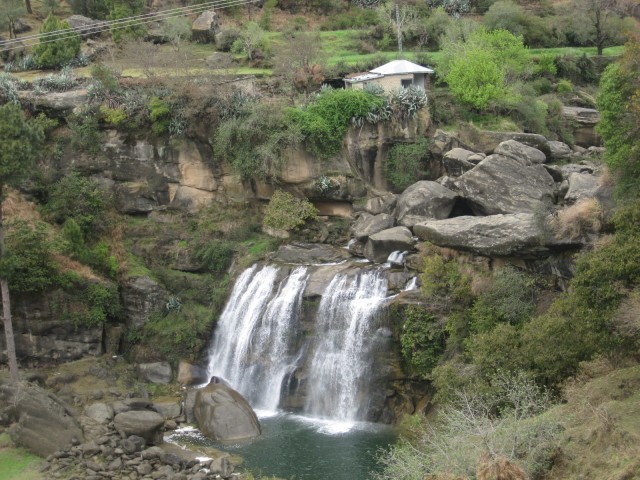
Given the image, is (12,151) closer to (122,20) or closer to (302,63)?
(302,63)

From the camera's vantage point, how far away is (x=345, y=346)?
Answer: 2947cm

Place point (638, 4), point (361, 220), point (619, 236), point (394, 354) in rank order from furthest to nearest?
1. point (638, 4)
2. point (361, 220)
3. point (394, 354)
4. point (619, 236)

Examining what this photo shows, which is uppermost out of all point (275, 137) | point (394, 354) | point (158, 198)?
point (275, 137)

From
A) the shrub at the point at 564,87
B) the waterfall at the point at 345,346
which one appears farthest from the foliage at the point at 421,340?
the shrub at the point at 564,87

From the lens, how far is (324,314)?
3061cm

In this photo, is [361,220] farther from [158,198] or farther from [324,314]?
[158,198]

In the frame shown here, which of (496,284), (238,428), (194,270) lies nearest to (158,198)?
(194,270)

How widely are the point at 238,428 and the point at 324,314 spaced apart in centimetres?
568

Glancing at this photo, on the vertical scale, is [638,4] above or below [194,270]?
above

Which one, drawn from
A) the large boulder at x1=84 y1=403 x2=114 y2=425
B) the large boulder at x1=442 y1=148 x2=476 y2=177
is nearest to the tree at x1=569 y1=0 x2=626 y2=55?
the large boulder at x1=442 y1=148 x2=476 y2=177

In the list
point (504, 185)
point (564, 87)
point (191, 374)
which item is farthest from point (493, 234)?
point (564, 87)

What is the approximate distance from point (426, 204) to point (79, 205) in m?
16.7

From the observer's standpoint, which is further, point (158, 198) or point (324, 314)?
point (158, 198)

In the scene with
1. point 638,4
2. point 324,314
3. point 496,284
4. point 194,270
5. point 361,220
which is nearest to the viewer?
point 496,284
